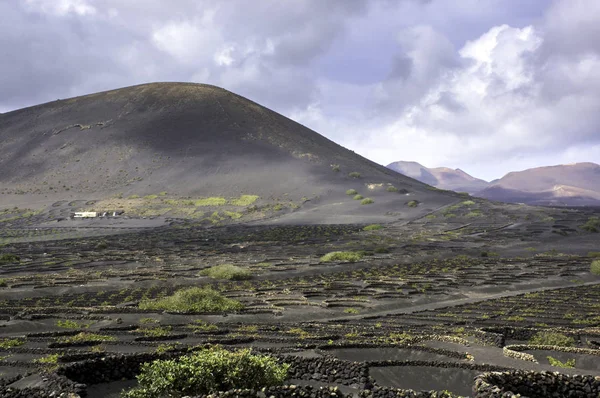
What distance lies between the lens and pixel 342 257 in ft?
209

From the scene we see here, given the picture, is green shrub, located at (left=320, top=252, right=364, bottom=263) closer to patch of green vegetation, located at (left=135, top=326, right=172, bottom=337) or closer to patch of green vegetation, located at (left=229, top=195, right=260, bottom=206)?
patch of green vegetation, located at (left=135, top=326, right=172, bottom=337)

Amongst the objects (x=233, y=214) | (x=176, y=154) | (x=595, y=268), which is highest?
(x=176, y=154)

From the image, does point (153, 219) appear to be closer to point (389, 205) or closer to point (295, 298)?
point (389, 205)

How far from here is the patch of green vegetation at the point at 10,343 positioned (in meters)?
23.4

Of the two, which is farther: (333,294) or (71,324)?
(333,294)

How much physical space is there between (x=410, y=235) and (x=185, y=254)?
36.5 m

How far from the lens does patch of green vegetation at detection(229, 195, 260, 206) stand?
384ft

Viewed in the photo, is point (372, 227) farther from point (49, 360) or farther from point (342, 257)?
point (49, 360)

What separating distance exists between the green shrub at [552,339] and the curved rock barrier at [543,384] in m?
10.2

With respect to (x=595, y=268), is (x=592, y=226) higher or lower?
higher

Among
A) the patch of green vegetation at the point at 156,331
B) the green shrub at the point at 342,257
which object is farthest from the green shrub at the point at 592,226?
the patch of green vegetation at the point at 156,331

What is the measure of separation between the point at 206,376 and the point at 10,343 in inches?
495

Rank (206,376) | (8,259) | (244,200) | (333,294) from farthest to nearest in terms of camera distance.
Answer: (244,200) < (8,259) < (333,294) < (206,376)

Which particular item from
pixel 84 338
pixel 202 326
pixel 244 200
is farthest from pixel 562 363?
pixel 244 200
